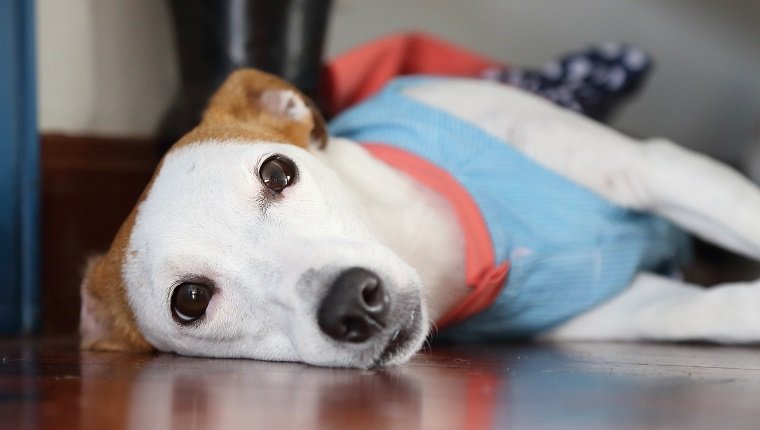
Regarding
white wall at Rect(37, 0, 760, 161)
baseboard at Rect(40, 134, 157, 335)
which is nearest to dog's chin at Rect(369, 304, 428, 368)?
baseboard at Rect(40, 134, 157, 335)

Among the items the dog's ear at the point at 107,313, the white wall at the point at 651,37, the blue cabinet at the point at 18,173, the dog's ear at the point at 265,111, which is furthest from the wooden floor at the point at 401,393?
the white wall at the point at 651,37

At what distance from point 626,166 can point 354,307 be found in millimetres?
887

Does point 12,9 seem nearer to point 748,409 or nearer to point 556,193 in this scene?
point 556,193

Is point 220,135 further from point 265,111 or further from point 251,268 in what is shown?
point 251,268

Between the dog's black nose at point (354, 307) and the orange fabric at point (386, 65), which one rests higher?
the dog's black nose at point (354, 307)

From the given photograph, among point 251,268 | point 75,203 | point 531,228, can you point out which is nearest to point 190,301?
point 251,268

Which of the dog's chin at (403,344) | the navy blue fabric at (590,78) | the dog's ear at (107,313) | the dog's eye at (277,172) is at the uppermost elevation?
the dog's eye at (277,172)

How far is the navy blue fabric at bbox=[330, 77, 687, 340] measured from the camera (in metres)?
1.88

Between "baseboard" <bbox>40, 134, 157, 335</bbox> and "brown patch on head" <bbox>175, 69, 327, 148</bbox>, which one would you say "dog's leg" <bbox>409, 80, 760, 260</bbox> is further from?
"baseboard" <bbox>40, 134, 157, 335</bbox>

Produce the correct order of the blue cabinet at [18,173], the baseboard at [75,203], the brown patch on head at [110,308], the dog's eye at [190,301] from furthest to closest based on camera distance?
1. the baseboard at [75,203]
2. the blue cabinet at [18,173]
3. the brown patch on head at [110,308]
4. the dog's eye at [190,301]

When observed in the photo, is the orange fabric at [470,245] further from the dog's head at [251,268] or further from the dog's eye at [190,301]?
the dog's eye at [190,301]

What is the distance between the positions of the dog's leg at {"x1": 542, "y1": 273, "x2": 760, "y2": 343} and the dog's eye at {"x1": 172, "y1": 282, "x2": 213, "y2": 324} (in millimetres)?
784

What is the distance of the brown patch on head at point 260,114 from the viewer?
5.58ft

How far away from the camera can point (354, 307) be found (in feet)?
4.15
